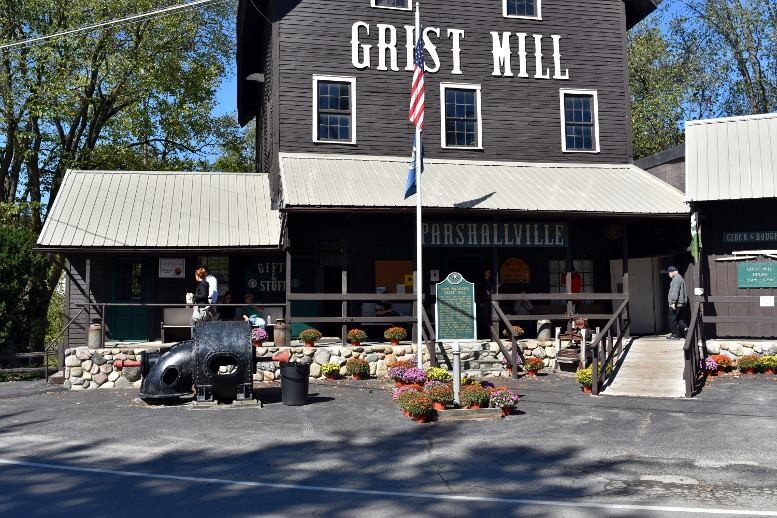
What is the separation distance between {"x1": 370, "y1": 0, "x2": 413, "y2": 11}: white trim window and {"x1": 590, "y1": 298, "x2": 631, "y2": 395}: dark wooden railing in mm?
9990

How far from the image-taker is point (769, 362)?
17.4m

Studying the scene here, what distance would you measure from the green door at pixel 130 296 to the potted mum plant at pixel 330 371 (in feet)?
18.7

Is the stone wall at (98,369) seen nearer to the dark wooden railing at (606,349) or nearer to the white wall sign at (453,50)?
the white wall sign at (453,50)

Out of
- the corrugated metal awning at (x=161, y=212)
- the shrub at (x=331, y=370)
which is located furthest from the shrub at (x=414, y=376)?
the corrugated metal awning at (x=161, y=212)

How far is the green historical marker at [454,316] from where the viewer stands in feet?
50.7

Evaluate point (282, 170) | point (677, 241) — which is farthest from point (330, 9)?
point (677, 241)

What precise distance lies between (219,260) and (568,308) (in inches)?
374

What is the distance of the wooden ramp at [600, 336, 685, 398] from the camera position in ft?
50.6

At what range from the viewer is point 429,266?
2194cm

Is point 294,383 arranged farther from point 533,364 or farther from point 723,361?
point 723,361

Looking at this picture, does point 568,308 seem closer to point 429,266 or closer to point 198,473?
point 429,266

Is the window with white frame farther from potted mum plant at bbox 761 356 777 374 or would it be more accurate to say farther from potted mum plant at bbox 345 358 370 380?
potted mum plant at bbox 345 358 370 380

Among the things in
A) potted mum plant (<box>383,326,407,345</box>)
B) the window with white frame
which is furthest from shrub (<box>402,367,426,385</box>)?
the window with white frame

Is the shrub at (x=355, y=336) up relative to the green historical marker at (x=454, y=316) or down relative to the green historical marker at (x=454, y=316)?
down
